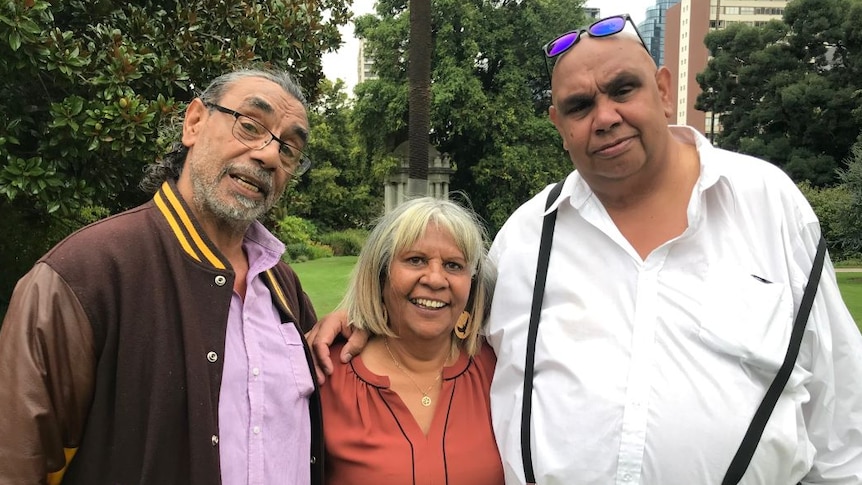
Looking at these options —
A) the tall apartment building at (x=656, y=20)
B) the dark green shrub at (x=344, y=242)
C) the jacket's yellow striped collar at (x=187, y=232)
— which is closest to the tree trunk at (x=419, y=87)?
the jacket's yellow striped collar at (x=187, y=232)

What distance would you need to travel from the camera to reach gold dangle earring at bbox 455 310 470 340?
2682 millimetres

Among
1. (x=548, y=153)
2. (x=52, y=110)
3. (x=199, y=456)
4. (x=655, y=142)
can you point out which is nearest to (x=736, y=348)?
(x=655, y=142)

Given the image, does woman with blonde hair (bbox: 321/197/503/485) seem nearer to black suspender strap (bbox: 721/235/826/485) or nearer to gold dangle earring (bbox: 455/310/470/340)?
gold dangle earring (bbox: 455/310/470/340)

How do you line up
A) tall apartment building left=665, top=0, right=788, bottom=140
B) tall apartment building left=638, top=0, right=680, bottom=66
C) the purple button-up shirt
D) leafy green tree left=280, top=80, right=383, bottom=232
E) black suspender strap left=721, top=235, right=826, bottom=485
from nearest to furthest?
black suspender strap left=721, top=235, right=826, bottom=485 < the purple button-up shirt < leafy green tree left=280, top=80, right=383, bottom=232 < tall apartment building left=665, top=0, right=788, bottom=140 < tall apartment building left=638, top=0, right=680, bottom=66

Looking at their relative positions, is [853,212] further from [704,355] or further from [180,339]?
[180,339]

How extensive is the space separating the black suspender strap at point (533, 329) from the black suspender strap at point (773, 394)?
60cm

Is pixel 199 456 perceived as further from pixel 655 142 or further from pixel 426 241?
pixel 655 142

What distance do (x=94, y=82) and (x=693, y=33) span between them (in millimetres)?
→ 76312

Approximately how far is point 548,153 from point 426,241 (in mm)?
22541

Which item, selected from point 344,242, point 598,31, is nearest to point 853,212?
point 598,31

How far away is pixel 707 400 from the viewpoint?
1.85 metres

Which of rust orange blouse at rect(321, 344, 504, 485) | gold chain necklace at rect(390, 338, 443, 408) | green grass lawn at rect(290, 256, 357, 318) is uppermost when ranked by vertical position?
gold chain necklace at rect(390, 338, 443, 408)

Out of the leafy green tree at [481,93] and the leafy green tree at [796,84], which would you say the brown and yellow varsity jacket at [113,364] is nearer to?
the leafy green tree at [481,93]

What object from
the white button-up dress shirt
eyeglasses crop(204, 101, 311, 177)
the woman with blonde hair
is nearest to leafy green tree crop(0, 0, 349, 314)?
eyeglasses crop(204, 101, 311, 177)
